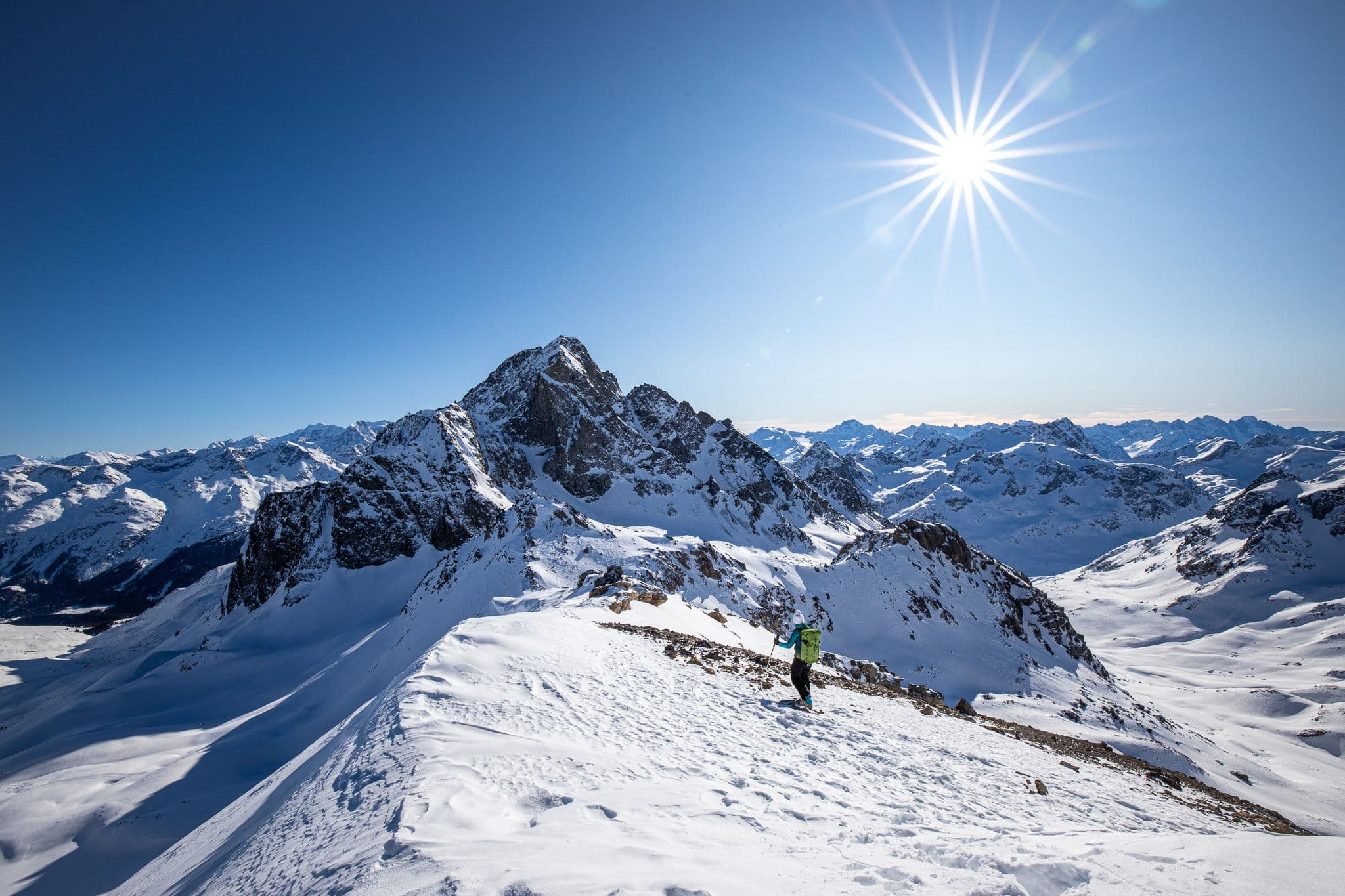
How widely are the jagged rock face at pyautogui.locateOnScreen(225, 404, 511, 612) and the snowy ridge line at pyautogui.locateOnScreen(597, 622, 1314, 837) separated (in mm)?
50408

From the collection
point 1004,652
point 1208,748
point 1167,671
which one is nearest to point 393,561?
point 1004,652

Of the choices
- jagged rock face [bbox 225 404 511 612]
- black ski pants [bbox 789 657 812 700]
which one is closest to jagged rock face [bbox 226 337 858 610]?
jagged rock face [bbox 225 404 511 612]

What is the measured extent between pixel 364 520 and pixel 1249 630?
195922mm

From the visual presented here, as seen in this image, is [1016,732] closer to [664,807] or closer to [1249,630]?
[664,807]

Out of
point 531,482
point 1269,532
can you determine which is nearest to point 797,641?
point 531,482

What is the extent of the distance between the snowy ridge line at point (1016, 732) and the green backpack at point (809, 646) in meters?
1.94

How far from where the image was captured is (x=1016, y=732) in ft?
53.6

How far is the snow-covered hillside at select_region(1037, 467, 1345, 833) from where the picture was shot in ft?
181

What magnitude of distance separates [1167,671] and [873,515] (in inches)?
3512

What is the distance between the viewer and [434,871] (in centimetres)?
462

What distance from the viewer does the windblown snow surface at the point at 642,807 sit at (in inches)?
206

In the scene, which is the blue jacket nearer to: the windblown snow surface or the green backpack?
the green backpack

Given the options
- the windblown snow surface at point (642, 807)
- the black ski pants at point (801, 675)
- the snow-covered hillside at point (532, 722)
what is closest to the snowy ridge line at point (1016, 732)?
the snow-covered hillside at point (532, 722)

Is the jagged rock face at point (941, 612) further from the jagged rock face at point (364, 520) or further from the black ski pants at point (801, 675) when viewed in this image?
the jagged rock face at point (364, 520)
